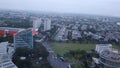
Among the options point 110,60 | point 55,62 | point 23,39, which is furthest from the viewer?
point 23,39

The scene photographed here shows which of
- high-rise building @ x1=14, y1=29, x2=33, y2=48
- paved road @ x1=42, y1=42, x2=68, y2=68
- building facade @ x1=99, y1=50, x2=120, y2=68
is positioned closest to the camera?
building facade @ x1=99, y1=50, x2=120, y2=68

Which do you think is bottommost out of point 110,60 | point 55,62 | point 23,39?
point 55,62

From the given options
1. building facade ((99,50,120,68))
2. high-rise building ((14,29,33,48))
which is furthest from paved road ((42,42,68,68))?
building facade ((99,50,120,68))

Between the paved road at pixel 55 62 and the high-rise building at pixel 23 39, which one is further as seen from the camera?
the high-rise building at pixel 23 39

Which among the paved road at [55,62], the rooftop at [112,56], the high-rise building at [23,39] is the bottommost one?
the paved road at [55,62]

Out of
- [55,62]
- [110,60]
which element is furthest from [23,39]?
[110,60]

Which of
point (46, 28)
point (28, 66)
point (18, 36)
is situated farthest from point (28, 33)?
point (46, 28)

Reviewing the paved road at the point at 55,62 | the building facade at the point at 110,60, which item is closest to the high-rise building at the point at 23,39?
the paved road at the point at 55,62

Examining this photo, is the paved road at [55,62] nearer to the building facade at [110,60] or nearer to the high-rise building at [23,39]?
the high-rise building at [23,39]

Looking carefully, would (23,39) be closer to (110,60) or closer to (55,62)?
(55,62)

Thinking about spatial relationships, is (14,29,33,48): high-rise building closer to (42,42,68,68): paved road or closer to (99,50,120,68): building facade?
(42,42,68,68): paved road

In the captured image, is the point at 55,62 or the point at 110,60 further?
the point at 55,62

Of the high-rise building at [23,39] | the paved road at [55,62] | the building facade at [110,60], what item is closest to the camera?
the building facade at [110,60]
